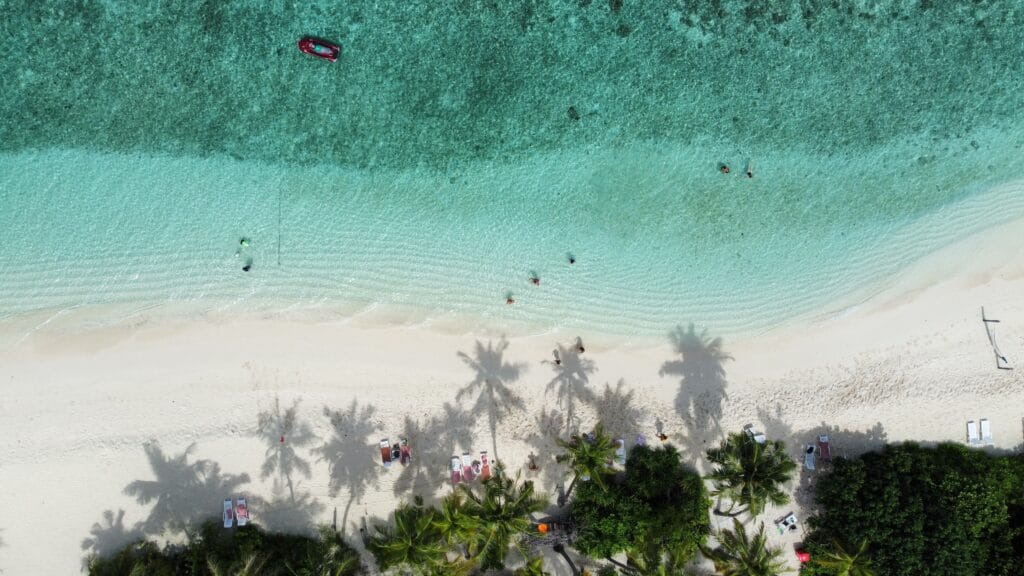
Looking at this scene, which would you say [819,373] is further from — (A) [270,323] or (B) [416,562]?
(A) [270,323]

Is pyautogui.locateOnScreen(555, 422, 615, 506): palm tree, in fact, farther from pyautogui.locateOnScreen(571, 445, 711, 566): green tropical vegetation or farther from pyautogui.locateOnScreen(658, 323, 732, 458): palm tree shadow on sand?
pyautogui.locateOnScreen(658, 323, 732, 458): palm tree shadow on sand

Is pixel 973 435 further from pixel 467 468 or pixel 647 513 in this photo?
pixel 467 468

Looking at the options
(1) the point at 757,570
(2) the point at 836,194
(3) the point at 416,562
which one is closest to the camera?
(3) the point at 416,562

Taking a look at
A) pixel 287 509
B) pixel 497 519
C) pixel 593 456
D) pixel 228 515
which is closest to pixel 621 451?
pixel 593 456

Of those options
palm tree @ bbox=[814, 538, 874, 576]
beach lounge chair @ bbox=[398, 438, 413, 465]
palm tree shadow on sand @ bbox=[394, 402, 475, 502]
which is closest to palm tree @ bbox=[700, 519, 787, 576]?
palm tree @ bbox=[814, 538, 874, 576]

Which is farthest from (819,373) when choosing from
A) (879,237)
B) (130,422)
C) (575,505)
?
(130,422)

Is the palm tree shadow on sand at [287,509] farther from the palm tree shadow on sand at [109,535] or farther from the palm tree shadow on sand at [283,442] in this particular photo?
the palm tree shadow on sand at [109,535]
